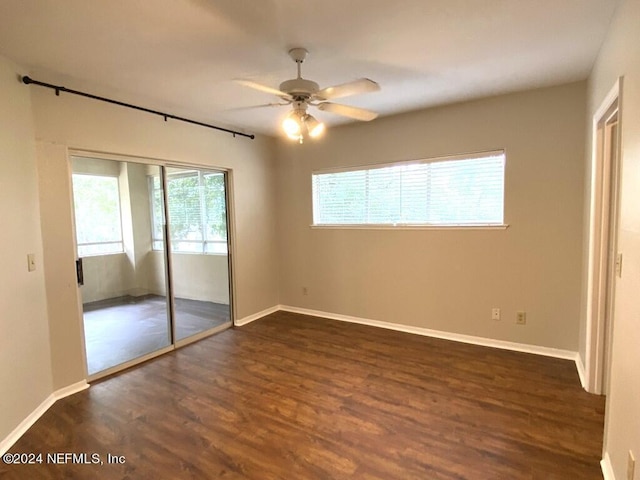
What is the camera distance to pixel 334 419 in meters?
2.38

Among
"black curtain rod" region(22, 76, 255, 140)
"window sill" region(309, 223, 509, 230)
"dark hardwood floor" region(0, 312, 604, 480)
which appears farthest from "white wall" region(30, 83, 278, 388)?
"window sill" region(309, 223, 509, 230)

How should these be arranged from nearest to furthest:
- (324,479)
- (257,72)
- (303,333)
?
(324,479), (257,72), (303,333)

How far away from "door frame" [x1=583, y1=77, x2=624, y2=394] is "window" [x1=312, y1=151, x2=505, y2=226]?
95 cm

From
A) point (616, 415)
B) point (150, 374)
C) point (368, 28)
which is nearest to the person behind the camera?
point (616, 415)

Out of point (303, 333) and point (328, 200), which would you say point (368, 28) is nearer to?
point (328, 200)

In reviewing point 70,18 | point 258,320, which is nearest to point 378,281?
point 258,320

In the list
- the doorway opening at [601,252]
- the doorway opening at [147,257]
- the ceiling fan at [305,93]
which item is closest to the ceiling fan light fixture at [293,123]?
the ceiling fan at [305,93]

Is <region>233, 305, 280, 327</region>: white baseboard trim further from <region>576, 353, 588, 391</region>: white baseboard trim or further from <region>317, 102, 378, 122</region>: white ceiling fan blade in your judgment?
<region>576, 353, 588, 391</region>: white baseboard trim

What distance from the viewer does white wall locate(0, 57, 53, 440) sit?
2.23 m

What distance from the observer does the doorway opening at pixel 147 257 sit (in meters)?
3.11

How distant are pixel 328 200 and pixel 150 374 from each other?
2.86 m

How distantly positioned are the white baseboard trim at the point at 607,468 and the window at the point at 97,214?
3.90m

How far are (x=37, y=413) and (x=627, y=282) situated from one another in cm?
373

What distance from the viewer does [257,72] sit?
2652 millimetres
